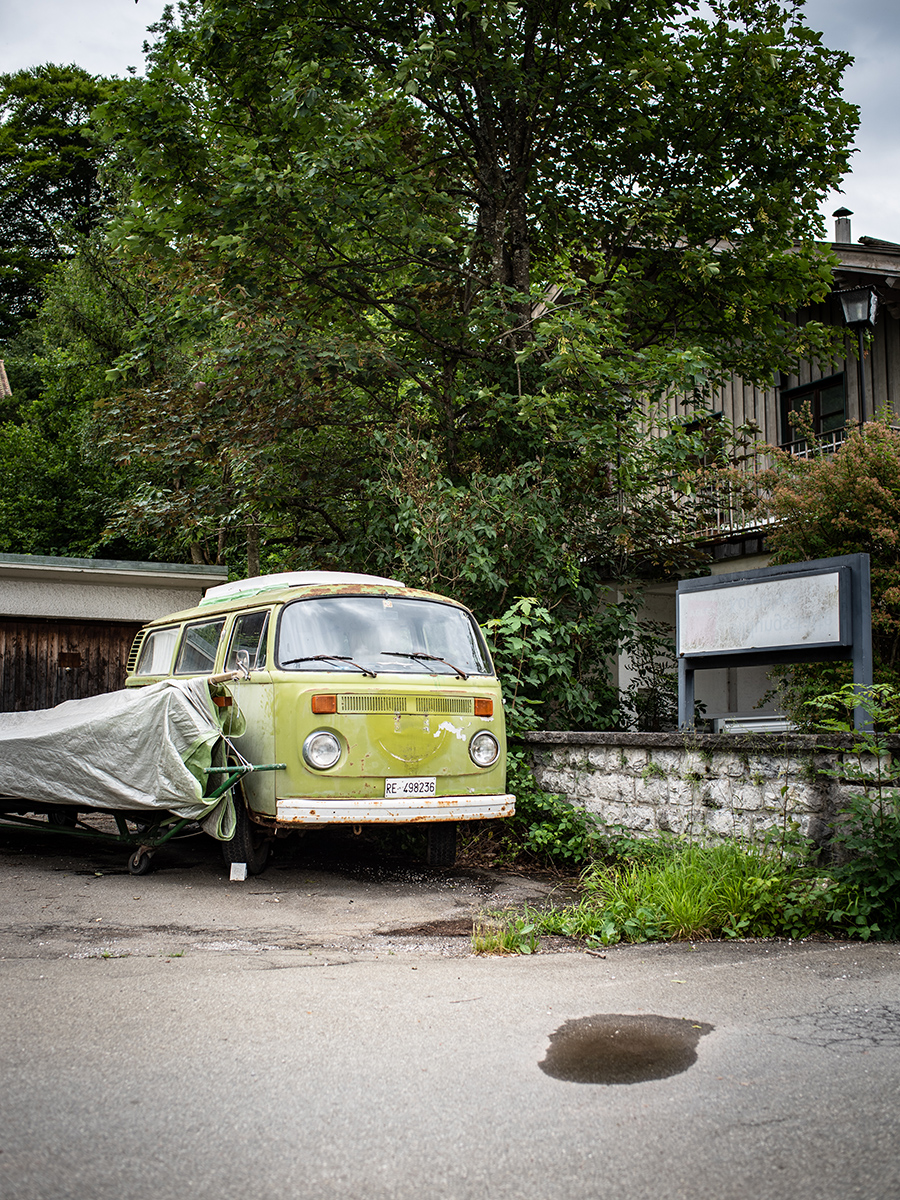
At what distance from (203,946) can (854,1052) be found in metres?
3.41

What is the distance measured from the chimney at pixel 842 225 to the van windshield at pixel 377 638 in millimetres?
15422

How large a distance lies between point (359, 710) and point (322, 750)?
387 mm

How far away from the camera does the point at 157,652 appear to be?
1020 cm

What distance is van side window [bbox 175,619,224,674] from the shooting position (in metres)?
8.78

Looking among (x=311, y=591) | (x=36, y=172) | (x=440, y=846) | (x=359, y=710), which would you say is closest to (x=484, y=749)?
(x=440, y=846)

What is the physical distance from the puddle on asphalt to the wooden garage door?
11.6m

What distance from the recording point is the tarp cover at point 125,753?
7.27m

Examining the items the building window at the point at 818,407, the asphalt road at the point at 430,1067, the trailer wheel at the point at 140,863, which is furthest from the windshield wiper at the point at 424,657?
the building window at the point at 818,407

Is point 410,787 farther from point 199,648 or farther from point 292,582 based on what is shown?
point 199,648

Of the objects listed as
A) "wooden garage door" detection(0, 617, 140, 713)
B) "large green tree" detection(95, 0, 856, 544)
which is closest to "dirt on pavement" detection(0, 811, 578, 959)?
"large green tree" detection(95, 0, 856, 544)

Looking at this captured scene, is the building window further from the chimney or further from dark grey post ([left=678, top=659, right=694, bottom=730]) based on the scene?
dark grey post ([left=678, top=659, right=694, bottom=730])

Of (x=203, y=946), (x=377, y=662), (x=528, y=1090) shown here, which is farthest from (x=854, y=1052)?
(x=377, y=662)

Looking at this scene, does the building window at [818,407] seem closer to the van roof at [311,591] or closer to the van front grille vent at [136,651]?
the van roof at [311,591]

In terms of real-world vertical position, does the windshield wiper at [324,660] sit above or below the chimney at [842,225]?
below
